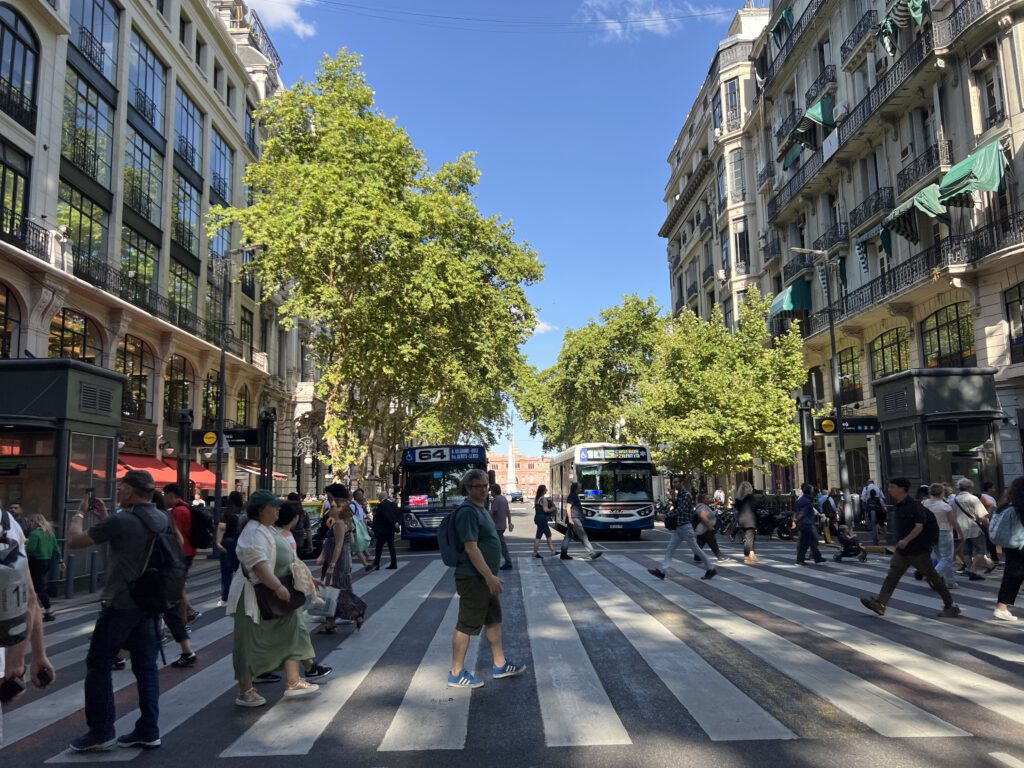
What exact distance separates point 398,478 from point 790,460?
1711cm

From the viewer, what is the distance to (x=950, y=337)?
2439 centimetres

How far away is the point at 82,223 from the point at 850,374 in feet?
93.0

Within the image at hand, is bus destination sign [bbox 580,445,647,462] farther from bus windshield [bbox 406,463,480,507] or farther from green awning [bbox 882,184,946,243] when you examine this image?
green awning [bbox 882,184,946,243]

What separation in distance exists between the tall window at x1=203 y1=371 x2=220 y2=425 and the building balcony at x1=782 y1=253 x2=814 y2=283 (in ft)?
84.4

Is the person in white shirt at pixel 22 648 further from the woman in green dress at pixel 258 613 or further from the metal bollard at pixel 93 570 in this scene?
the metal bollard at pixel 93 570

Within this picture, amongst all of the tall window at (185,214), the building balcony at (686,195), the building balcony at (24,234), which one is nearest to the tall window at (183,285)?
the tall window at (185,214)

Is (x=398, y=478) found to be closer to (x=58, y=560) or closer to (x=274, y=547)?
(x=58, y=560)

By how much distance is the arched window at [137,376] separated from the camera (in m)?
25.5

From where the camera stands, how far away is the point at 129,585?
4.81 meters

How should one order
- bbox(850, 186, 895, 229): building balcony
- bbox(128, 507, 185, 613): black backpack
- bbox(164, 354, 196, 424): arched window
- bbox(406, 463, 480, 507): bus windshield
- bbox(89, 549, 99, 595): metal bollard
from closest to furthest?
bbox(128, 507, 185, 613): black backpack
bbox(89, 549, 99, 595): metal bollard
bbox(406, 463, 480, 507): bus windshield
bbox(850, 186, 895, 229): building balcony
bbox(164, 354, 196, 424): arched window

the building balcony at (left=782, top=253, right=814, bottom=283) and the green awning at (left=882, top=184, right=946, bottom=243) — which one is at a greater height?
the building balcony at (left=782, top=253, right=814, bottom=283)

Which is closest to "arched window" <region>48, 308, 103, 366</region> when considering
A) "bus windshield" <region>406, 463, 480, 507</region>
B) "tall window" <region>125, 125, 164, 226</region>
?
"tall window" <region>125, 125, 164, 226</region>

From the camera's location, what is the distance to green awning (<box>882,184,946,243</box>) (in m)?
22.9

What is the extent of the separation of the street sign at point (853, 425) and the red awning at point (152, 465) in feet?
66.7
